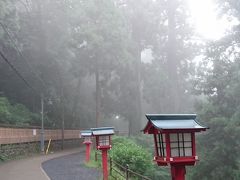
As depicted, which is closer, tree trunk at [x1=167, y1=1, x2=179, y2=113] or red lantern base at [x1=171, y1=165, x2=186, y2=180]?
red lantern base at [x1=171, y1=165, x2=186, y2=180]

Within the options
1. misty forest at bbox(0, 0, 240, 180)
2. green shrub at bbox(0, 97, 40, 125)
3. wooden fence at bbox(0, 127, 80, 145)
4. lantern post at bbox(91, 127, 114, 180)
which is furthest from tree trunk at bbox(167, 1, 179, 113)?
lantern post at bbox(91, 127, 114, 180)

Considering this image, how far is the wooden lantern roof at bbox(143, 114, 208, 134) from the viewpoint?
639 centimetres

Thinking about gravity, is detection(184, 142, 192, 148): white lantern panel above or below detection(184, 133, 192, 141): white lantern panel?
below

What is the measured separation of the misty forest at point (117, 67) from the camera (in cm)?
2373

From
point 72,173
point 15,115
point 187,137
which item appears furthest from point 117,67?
point 187,137

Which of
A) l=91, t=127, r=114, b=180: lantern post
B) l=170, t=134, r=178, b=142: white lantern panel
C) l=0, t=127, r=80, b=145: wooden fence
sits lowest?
l=0, t=127, r=80, b=145: wooden fence

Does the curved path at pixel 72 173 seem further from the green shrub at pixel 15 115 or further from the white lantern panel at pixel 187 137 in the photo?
the green shrub at pixel 15 115

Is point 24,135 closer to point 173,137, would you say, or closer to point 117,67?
point 117,67

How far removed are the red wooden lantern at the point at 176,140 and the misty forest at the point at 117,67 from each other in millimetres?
13738

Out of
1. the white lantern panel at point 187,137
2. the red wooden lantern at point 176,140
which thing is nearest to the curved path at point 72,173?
the red wooden lantern at point 176,140

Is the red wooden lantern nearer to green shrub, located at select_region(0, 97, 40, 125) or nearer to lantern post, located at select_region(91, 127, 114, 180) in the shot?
lantern post, located at select_region(91, 127, 114, 180)

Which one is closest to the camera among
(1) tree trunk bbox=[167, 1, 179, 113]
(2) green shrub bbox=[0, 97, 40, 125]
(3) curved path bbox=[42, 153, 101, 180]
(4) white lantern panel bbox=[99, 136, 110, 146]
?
(4) white lantern panel bbox=[99, 136, 110, 146]

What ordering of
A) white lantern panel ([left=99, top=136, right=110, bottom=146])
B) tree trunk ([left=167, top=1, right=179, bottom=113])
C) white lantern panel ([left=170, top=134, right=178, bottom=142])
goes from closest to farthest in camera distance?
white lantern panel ([left=170, top=134, right=178, bottom=142])
white lantern panel ([left=99, top=136, right=110, bottom=146])
tree trunk ([left=167, top=1, right=179, bottom=113])

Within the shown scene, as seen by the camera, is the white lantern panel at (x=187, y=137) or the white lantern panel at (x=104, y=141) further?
the white lantern panel at (x=104, y=141)
